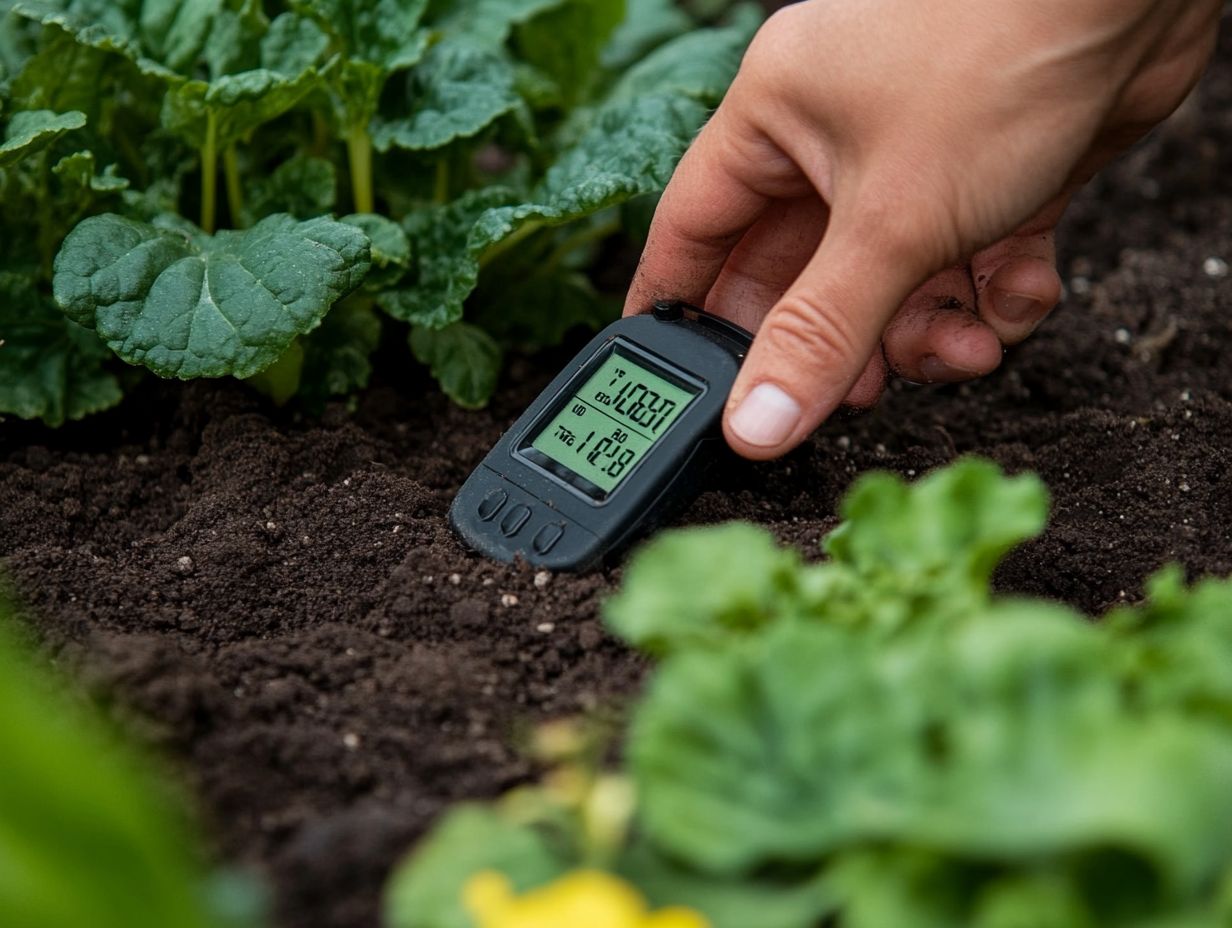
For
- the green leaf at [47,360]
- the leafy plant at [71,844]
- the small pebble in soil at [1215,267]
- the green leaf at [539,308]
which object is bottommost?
the small pebble in soil at [1215,267]

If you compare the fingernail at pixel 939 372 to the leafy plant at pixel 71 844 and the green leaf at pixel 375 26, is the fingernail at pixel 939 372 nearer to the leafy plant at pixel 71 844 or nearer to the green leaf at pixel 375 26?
the green leaf at pixel 375 26

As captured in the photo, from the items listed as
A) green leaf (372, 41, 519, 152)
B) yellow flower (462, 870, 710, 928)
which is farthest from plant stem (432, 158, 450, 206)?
Result: yellow flower (462, 870, 710, 928)

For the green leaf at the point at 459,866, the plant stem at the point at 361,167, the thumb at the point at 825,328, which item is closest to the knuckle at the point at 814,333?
the thumb at the point at 825,328

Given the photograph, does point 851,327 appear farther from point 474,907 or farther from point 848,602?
point 474,907

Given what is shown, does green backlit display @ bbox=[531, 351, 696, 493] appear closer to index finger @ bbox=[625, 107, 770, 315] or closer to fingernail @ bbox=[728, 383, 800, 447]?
fingernail @ bbox=[728, 383, 800, 447]

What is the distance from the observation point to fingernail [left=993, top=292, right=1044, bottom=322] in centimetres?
244

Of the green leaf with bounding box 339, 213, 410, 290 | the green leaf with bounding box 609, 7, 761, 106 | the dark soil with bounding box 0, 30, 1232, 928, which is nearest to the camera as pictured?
the dark soil with bounding box 0, 30, 1232, 928

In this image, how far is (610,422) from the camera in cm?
209

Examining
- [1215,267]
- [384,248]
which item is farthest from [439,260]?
[1215,267]

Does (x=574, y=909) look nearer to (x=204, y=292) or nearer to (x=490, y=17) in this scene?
(x=204, y=292)

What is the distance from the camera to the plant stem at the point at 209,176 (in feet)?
8.30

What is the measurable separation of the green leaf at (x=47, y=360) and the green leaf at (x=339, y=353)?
0.35m

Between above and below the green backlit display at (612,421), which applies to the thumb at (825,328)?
above

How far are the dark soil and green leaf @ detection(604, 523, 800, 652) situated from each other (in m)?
0.30
